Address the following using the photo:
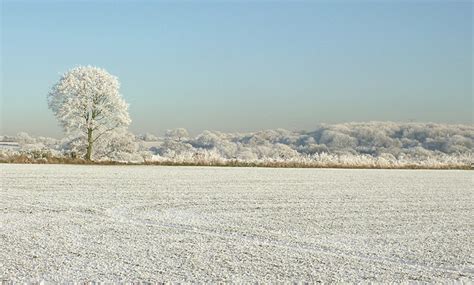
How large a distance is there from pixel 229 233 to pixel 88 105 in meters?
19.8

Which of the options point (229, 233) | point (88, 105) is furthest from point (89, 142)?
point (229, 233)

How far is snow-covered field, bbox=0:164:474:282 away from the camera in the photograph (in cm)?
578

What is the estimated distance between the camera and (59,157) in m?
23.5

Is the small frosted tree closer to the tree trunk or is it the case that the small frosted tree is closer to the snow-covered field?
the tree trunk

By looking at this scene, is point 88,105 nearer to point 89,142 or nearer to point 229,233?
point 89,142

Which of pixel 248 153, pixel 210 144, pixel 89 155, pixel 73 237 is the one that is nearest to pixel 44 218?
pixel 73 237

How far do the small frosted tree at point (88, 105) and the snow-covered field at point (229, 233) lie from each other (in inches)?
480

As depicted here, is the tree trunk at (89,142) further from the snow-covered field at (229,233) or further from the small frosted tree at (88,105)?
the snow-covered field at (229,233)

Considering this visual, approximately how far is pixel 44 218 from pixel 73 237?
1.70 metres

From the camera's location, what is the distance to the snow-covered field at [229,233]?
578cm

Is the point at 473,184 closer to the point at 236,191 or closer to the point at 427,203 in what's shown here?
the point at 427,203

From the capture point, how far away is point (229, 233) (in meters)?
7.80

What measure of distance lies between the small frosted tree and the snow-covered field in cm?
1218

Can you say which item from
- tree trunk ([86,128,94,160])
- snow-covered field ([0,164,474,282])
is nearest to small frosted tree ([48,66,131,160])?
tree trunk ([86,128,94,160])
